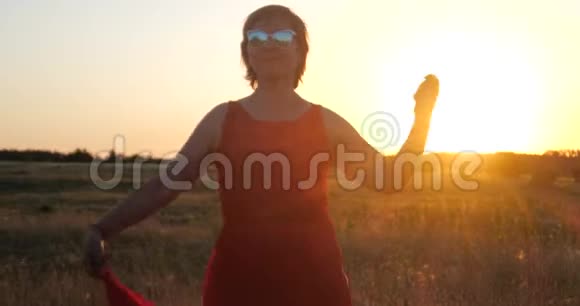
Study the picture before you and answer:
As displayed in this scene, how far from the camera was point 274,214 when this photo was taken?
3.11 metres

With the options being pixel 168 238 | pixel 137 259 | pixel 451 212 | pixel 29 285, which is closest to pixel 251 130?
pixel 29 285

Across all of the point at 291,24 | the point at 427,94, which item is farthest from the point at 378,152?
the point at 291,24

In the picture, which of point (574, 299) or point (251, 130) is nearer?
point (251, 130)

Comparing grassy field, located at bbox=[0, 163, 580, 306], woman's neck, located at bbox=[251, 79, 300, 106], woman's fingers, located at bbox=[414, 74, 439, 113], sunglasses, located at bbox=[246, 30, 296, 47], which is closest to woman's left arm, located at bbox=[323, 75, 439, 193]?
woman's fingers, located at bbox=[414, 74, 439, 113]

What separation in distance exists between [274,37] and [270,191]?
1.76ft

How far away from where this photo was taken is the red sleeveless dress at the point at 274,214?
311cm

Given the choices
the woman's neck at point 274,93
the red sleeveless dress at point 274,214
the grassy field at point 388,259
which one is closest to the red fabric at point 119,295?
the red sleeveless dress at point 274,214

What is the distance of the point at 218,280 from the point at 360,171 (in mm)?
620

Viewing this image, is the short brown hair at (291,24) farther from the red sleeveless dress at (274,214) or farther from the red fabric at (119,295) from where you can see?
the red fabric at (119,295)

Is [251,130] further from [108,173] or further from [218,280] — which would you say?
[108,173]

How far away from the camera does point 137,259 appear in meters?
13.1

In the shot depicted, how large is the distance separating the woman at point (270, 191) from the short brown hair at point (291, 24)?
4 centimetres

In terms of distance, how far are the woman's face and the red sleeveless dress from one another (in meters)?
0.17

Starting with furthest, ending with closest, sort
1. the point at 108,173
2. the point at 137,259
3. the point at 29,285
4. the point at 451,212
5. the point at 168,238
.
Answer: the point at 108,173
the point at 451,212
the point at 168,238
the point at 137,259
the point at 29,285
